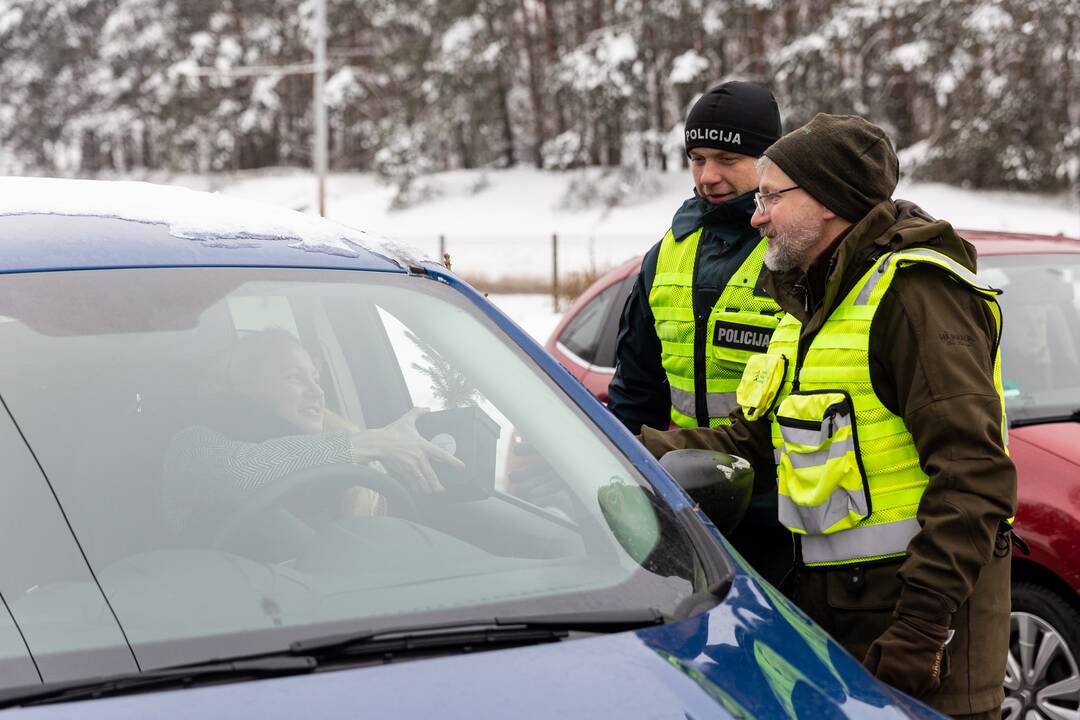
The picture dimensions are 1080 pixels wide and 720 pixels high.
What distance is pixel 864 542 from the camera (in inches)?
105

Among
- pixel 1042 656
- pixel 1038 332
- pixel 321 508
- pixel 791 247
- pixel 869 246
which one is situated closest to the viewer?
pixel 321 508

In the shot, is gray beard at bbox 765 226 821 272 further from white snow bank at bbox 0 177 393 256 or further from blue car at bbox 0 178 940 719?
white snow bank at bbox 0 177 393 256

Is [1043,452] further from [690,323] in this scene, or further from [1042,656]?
[690,323]

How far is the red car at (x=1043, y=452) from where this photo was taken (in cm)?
381

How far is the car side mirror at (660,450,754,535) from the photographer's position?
8.21 feet

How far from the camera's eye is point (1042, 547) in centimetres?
380

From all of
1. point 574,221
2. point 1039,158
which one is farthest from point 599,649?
point 574,221

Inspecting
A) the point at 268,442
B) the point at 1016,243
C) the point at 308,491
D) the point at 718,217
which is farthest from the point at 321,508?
the point at 1016,243

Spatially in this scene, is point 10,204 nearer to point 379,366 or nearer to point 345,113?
point 379,366

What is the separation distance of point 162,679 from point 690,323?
201 cm

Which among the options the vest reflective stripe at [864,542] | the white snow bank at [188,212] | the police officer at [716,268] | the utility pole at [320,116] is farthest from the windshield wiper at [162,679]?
the utility pole at [320,116]

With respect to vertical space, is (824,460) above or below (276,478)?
below

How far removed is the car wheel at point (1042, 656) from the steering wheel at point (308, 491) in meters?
2.31

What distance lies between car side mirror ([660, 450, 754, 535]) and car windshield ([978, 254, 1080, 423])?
1766mm
